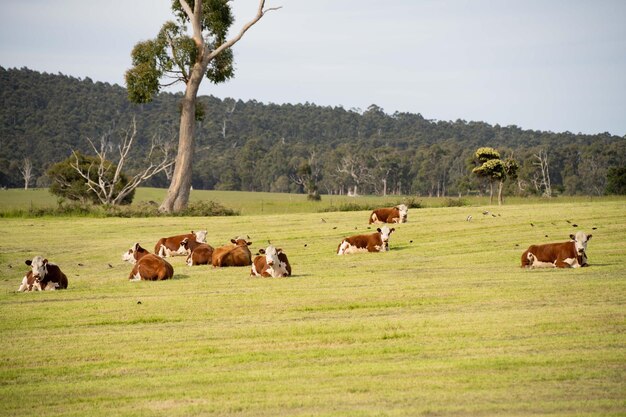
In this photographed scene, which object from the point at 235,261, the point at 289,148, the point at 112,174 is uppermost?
the point at 289,148

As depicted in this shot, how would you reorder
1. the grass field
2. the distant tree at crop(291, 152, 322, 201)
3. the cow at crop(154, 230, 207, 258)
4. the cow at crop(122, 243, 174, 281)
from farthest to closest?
1. the distant tree at crop(291, 152, 322, 201)
2. the cow at crop(154, 230, 207, 258)
3. the cow at crop(122, 243, 174, 281)
4. the grass field

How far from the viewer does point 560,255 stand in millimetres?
18359

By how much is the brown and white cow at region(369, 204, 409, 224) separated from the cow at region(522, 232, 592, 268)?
1291 cm

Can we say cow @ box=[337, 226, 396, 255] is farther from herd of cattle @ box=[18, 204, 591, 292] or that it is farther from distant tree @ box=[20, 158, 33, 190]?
distant tree @ box=[20, 158, 33, 190]

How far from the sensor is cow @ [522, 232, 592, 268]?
18047 mm

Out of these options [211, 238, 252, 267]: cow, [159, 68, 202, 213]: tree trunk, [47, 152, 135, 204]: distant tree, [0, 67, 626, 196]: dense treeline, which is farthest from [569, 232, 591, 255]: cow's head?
Answer: [0, 67, 626, 196]: dense treeline

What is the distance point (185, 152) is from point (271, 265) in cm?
3194

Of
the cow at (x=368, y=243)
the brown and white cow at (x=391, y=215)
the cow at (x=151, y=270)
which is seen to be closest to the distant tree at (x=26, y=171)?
the brown and white cow at (x=391, y=215)

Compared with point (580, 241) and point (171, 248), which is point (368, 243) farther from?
point (580, 241)

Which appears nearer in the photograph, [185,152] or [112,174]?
[185,152]

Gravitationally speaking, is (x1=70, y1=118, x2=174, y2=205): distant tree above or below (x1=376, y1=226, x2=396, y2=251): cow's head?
above

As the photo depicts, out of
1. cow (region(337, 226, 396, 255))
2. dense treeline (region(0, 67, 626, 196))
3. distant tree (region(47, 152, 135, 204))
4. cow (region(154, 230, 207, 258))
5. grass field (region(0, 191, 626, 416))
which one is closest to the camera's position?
grass field (region(0, 191, 626, 416))

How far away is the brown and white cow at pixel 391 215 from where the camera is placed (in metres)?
31.5

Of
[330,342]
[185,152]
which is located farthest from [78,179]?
[330,342]
